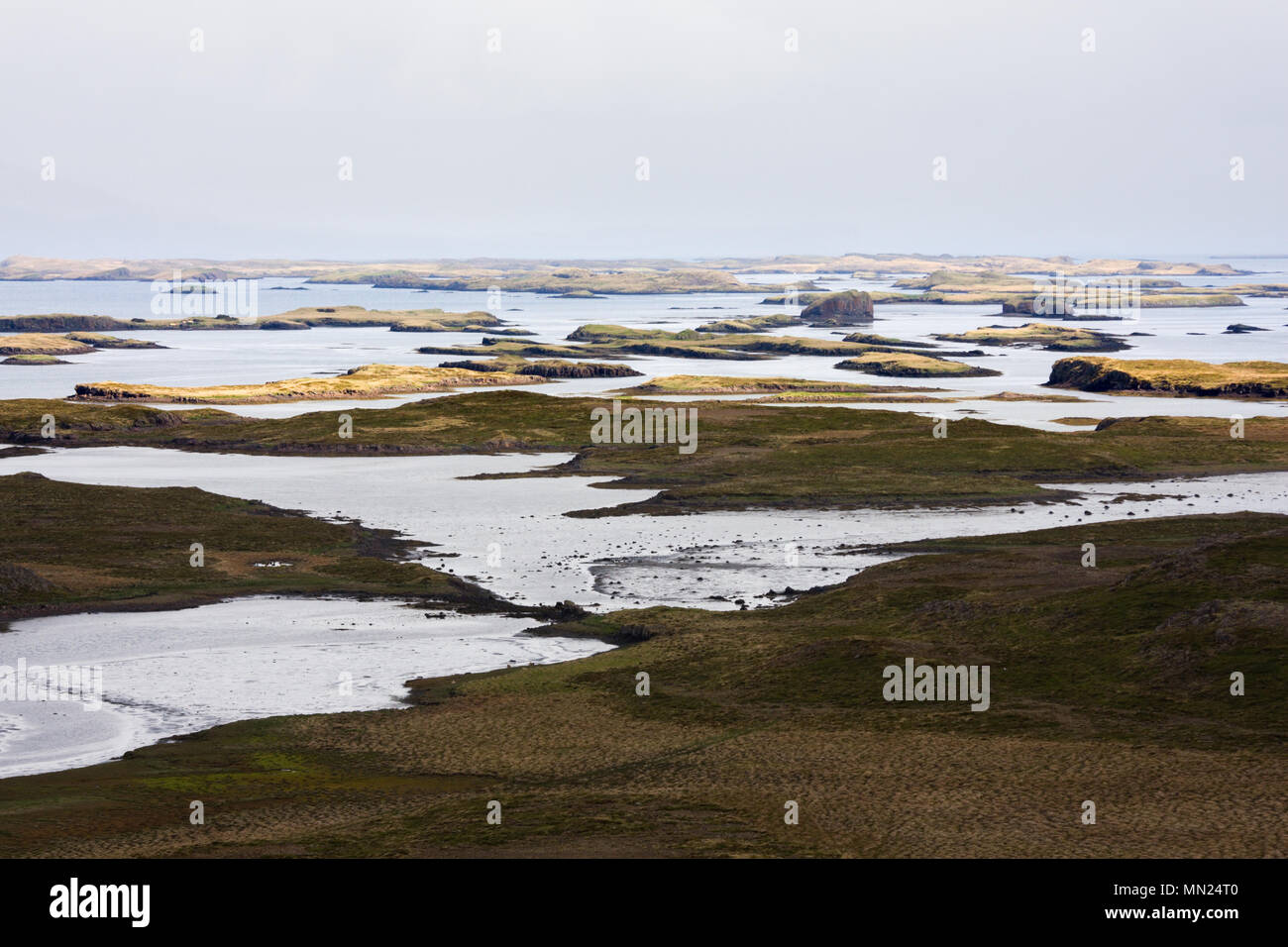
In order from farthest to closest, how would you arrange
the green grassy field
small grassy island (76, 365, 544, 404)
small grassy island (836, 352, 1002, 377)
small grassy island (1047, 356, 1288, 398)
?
small grassy island (836, 352, 1002, 377)
small grassy island (1047, 356, 1288, 398)
small grassy island (76, 365, 544, 404)
the green grassy field

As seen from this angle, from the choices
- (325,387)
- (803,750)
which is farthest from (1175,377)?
(803,750)

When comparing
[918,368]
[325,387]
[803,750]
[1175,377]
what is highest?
[918,368]

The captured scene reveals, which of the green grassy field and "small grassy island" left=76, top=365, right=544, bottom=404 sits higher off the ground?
"small grassy island" left=76, top=365, right=544, bottom=404

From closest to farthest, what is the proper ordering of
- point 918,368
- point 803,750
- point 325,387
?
point 803,750, point 325,387, point 918,368

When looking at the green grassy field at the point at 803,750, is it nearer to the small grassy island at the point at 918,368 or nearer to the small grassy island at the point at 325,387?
the small grassy island at the point at 325,387

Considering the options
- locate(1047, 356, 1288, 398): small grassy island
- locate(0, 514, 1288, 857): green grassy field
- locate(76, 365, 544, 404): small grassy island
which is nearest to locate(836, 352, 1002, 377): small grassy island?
Result: locate(1047, 356, 1288, 398): small grassy island

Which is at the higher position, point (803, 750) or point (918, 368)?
point (918, 368)

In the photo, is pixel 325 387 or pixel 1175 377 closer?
pixel 1175 377

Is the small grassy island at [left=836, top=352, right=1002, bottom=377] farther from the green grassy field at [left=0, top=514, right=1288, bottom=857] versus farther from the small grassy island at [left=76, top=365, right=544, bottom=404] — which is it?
the green grassy field at [left=0, top=514, right=1288, bottom=857]

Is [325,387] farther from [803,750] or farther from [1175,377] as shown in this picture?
[803,750]

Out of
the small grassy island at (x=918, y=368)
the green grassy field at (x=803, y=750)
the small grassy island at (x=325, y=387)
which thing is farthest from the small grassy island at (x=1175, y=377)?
the green grassy field at (x=803, y=750)
